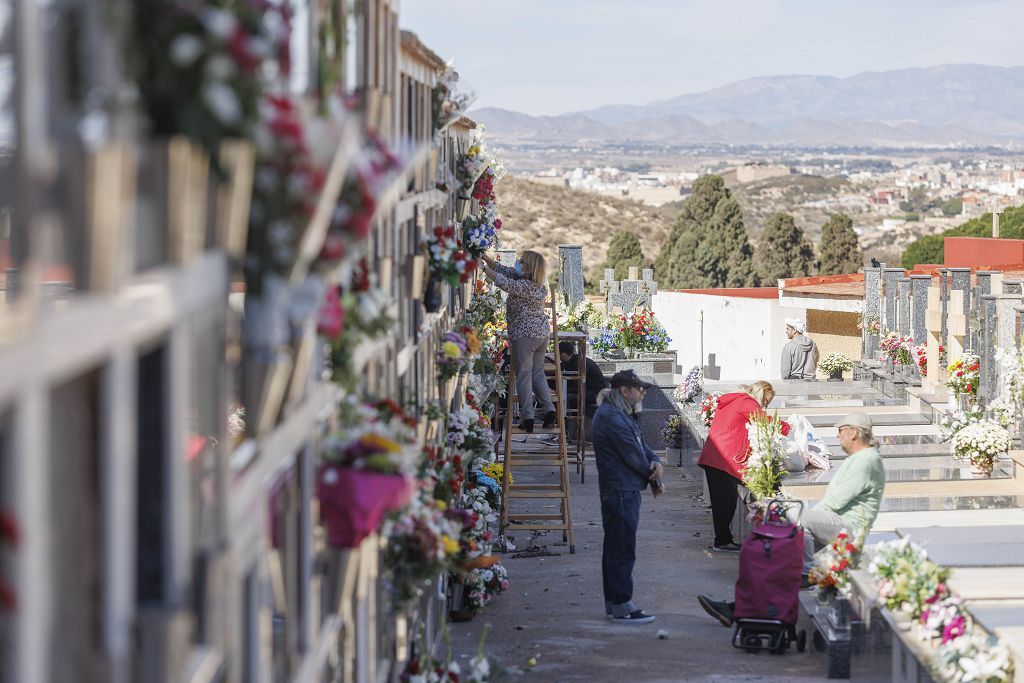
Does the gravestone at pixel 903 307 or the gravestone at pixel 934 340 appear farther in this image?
the gravestone at pixel 903 307

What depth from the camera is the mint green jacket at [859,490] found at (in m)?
8.78

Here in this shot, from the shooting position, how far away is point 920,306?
18656 mm

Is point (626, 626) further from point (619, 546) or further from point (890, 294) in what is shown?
point (890, 294)

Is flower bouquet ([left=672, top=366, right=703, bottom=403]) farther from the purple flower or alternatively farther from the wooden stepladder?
the purple flower

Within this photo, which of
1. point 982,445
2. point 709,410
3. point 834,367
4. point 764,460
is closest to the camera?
point 764,460

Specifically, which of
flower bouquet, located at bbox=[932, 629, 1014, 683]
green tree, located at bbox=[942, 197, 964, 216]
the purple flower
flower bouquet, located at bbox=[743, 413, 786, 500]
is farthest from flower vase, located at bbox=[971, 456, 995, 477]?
green tree, located at bbox=[942, 197, 964, 216]

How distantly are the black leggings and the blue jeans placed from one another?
233cm

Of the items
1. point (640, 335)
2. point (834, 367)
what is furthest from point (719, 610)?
point (834, 367)

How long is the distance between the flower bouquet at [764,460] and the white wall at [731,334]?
16.7 meters

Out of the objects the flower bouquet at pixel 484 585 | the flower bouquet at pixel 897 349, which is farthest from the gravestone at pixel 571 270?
the flower bouquet at pixel 484 585

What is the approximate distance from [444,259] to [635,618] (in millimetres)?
3389

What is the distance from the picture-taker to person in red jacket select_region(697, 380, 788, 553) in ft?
36.7

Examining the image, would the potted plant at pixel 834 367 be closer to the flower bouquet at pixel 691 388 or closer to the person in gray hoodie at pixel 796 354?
the person in gray hoodie at pixel 796 354

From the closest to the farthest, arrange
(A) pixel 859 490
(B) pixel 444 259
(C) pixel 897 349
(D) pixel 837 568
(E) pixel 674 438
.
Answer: (B) pixel 444 259 → (D) pixel 837 568 → (A) pixel 859 490 → (E) pixel 674 438 → (C) pixel 897 349
